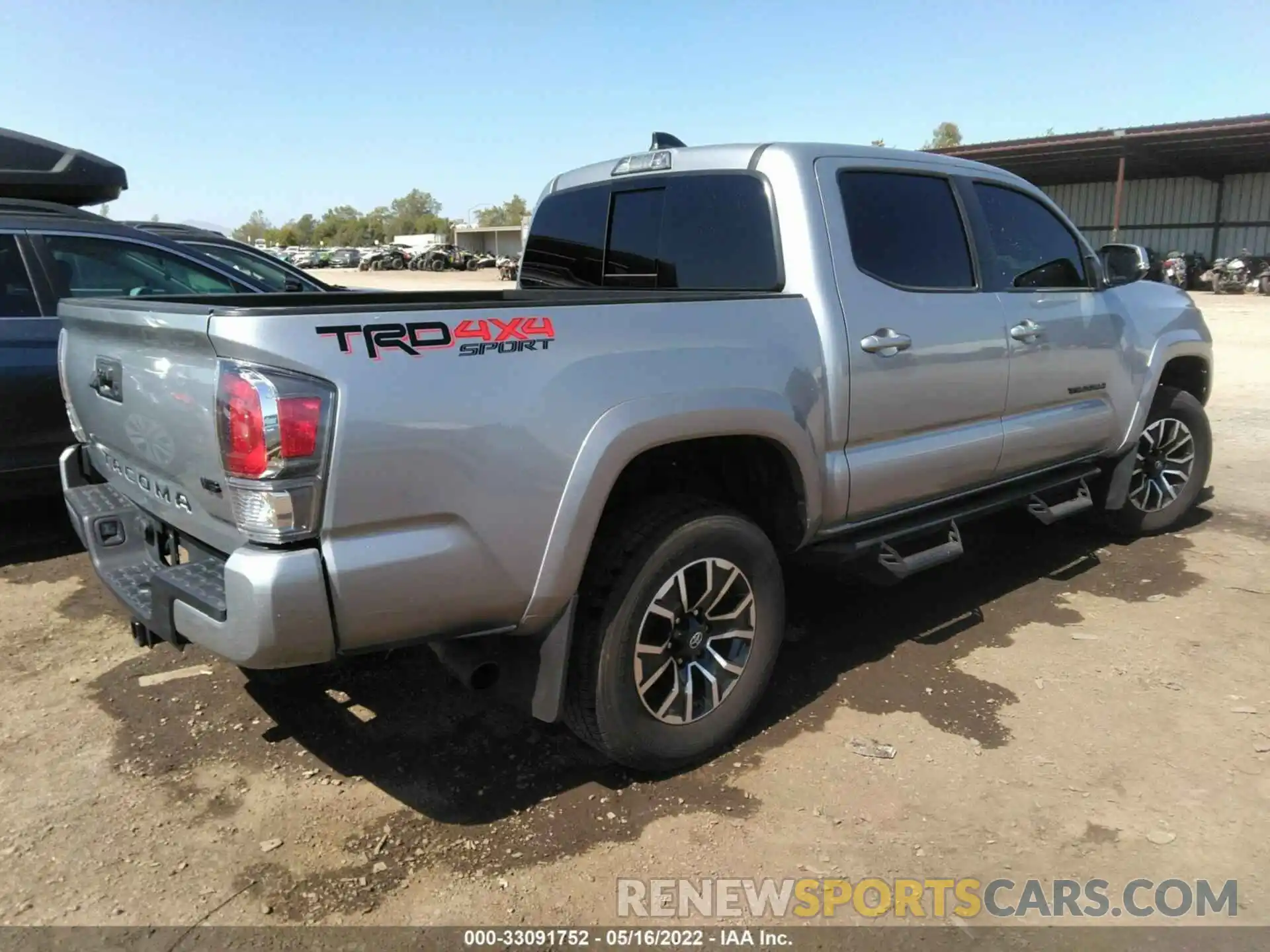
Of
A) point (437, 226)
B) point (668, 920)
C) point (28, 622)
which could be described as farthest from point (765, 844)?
point (437, 226)

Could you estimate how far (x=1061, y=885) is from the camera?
2.61m

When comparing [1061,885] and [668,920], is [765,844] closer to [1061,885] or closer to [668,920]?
[668,920]

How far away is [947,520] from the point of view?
3.96 meters

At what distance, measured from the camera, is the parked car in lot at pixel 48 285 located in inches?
189

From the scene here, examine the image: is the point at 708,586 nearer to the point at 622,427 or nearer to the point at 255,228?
the point at 622,427

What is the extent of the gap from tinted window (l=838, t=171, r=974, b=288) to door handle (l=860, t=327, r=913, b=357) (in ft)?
0.76

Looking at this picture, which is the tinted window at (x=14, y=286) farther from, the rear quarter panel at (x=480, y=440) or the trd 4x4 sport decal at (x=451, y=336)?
the trd 4x4 sport decal at (x=451, y=336)

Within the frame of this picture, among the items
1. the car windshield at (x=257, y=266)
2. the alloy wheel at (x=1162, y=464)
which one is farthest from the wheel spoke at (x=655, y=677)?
the car windshield at (x=257, y=266)

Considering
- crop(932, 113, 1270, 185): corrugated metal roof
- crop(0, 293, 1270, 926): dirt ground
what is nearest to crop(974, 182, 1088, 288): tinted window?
crop(0, 293, 1270, 926): dirt ground

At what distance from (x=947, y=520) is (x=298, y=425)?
109 inches

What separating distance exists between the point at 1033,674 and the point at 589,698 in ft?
6.76

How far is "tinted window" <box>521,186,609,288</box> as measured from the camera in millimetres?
4250

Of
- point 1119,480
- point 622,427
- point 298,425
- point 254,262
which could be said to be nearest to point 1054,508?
point 1119,480

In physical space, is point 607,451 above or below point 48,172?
below
